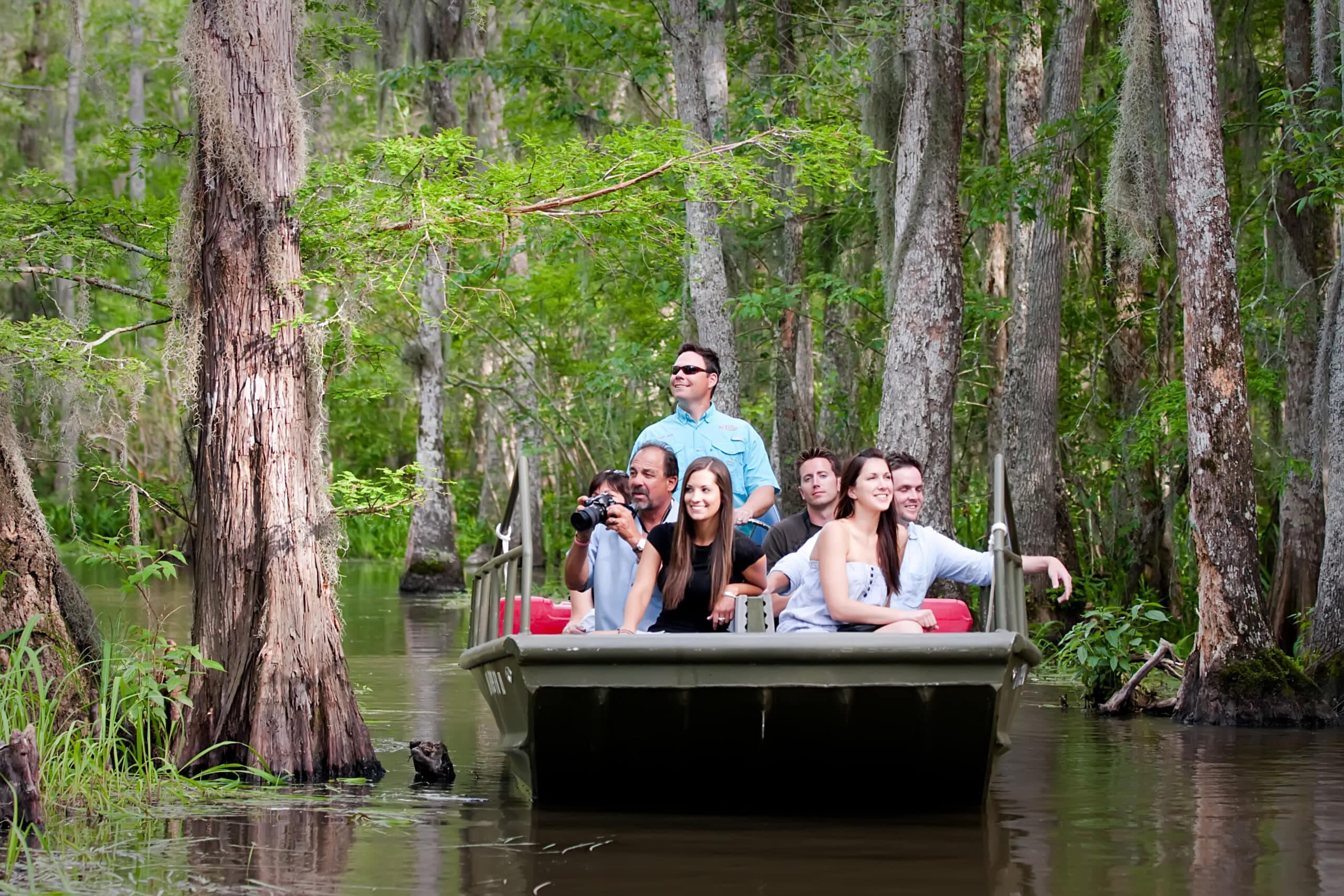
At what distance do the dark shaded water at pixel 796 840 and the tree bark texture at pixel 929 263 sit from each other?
12.6 ft

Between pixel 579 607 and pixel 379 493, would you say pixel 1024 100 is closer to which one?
pixel 379 493

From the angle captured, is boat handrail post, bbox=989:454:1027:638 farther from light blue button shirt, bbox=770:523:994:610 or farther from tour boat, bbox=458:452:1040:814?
light blue button shirt, bbox=770:523:994:610

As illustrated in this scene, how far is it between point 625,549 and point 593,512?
0.90 m

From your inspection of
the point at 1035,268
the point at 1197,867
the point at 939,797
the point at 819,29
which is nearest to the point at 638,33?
the point at 819,29

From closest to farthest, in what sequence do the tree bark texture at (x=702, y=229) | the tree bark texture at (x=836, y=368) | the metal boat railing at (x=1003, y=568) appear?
the metal boat railing at (x=1003, y=568), the tree bark texture at (x=702, y=229), the tree bark texture at (x=836, y=368)

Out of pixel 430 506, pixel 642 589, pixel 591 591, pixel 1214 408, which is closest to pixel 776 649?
pixel 642 589

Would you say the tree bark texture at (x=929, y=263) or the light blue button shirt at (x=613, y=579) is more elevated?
the tree bark texture at (x=929, y=263)

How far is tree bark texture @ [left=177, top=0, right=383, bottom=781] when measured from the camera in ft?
24.1

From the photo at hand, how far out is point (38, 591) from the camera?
24.7 ft

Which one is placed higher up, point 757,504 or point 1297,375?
point 1297,375

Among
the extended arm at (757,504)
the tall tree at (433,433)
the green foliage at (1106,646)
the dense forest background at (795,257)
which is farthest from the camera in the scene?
the tall tree at (433,433)

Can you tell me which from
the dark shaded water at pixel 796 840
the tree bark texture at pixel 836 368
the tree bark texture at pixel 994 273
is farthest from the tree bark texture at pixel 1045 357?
the dark shaded water at pixel 796 840

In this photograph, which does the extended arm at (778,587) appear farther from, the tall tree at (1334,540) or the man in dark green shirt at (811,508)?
the tall tree at (1334,540)

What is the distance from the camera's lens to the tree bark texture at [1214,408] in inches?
387
